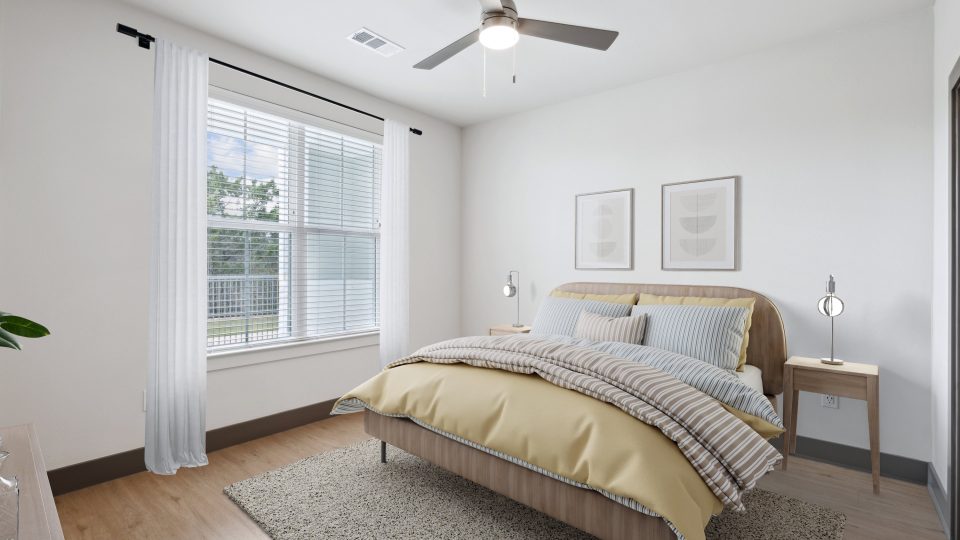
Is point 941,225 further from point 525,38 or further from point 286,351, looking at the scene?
point 286,351

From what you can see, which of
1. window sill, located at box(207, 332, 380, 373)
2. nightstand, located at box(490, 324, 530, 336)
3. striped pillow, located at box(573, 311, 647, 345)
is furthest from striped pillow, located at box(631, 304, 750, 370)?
window sill, located at box(207, 332, 380, 373)

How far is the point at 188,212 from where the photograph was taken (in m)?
2.86

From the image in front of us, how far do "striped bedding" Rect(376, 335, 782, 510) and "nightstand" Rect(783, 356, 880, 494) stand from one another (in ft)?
3.65

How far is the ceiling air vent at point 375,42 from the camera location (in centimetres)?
301

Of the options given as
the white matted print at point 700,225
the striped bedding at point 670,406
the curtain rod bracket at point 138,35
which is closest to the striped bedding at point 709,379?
the striped bedding at point 670,406

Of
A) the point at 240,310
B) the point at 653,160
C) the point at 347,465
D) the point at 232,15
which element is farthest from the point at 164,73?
the point at 653,160

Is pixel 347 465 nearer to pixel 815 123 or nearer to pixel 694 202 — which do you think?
pixel 694 202

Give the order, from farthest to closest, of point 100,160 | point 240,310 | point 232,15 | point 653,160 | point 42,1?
point 653,160 → point 240,310 → point 232,15 → point 100,160 → point 42,1

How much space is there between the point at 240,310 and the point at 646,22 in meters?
3.21

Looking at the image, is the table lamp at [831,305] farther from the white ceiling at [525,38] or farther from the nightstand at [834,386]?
the white ceiling at [525,38]

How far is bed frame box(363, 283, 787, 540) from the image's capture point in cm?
165

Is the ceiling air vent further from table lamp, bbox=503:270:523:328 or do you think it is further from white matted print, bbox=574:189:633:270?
table lamp, bbox=503:270:523:328

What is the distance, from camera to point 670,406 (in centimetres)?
186

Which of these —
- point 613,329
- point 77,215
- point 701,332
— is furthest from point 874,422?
point 77,215
